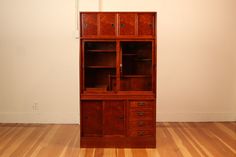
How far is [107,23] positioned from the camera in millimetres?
4137

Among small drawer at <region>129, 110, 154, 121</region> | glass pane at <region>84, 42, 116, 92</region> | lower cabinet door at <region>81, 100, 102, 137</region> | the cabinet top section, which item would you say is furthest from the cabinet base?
the cabinet top section

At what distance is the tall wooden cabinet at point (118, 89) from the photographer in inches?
163

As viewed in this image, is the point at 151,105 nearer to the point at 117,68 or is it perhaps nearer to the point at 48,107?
the point at 117,68

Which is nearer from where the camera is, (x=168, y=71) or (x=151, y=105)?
(x=151, y=105)

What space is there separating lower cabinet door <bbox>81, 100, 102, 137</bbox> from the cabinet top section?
38.8 inches

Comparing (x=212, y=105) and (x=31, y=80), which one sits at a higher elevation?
(x=31, y=80)

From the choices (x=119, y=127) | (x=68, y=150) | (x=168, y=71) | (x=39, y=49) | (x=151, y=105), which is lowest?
(x=68, y=150)

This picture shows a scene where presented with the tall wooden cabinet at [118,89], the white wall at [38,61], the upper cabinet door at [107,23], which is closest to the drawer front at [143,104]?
the tall wooden cabinet at [118,89]

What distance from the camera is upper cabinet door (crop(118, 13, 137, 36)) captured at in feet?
13.6

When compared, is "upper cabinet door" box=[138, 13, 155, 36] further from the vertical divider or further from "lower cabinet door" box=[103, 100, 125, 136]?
"lower cabinet door" box=[103, 100, 125, 136]

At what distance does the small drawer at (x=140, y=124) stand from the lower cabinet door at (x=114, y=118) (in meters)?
0.13

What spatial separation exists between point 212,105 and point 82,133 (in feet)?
9.24

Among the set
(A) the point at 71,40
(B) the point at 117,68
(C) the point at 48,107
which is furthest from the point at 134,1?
(C) the point at 48,107

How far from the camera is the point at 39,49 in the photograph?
18.0 ft
